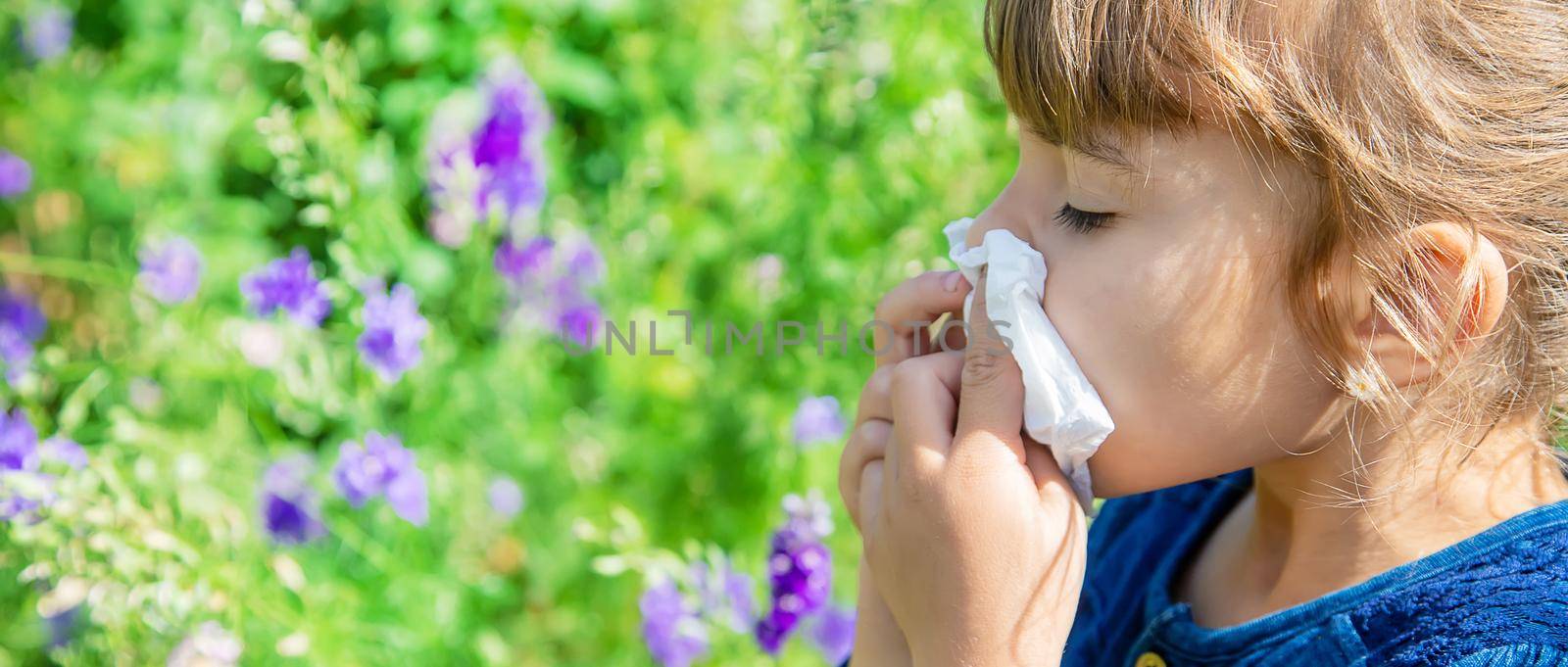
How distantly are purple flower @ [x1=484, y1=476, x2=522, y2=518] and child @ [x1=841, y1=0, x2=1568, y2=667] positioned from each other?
1032mm

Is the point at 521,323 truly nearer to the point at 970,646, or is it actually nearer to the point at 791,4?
the point at 791,4

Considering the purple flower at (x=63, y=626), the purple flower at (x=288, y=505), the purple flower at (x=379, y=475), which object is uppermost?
the purple flower at (x=379, y=475)

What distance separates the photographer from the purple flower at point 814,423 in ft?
6.29

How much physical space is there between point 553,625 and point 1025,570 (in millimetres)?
1294

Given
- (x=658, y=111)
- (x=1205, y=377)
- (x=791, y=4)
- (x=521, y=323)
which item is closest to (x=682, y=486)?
(x=521, y=323)

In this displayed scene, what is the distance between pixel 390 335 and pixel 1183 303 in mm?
1059

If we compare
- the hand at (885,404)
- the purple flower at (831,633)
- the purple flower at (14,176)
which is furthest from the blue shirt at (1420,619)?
the purple flower at (14,176)

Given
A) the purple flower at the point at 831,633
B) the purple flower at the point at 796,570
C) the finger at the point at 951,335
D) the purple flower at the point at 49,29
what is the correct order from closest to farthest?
the finger at the point at 951,335 < the purple flower at the point at 796,570 < the purple flower at the point at 831,633 < the purple flower at the point at 49,29

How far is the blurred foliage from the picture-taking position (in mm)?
→ 1764

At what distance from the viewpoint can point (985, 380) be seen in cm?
109

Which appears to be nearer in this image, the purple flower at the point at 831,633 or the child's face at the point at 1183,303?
the child's face at the point at 1183,303

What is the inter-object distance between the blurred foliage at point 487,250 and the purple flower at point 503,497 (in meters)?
0.03

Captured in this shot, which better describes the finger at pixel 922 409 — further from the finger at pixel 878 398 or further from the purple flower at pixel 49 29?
the purple flower at pixel 49 29

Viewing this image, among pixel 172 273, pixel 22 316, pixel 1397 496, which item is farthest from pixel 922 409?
pixel 22 316
